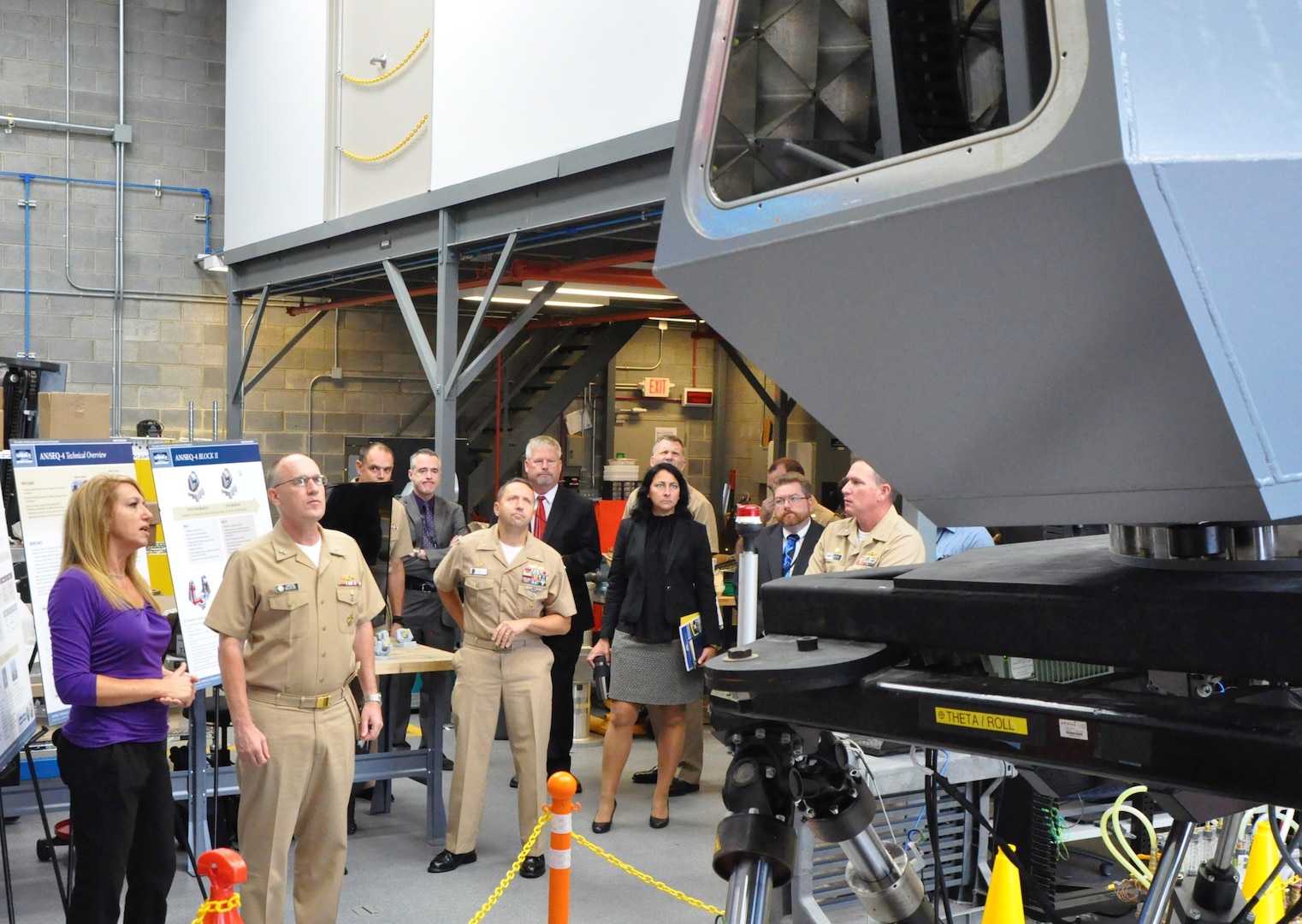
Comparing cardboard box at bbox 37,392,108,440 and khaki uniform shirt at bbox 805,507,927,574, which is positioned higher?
cardboard box at bbox 37,392,108,440

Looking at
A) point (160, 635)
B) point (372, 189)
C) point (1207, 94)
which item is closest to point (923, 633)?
point (1207, 94)

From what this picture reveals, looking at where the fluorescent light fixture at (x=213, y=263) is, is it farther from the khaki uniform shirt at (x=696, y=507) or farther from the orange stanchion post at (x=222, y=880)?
the orange stanchion post at (x=222, y=880)

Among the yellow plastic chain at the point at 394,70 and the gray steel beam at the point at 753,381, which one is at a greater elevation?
the yellow plastic chain at the point at 394,70

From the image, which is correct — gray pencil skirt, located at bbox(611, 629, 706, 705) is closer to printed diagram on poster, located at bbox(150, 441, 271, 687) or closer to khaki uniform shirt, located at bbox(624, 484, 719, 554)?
khaki uniform shirt, located at bbox(624, 484, 719, 554)

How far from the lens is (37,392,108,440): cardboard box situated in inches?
363

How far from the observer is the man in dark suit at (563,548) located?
6.64 metres

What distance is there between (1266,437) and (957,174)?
14.6 inches

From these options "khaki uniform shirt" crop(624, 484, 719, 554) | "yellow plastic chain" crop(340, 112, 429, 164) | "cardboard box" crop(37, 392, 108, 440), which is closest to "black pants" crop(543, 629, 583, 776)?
"khaki uniform shirt" crop(624, 484, 719, 554)

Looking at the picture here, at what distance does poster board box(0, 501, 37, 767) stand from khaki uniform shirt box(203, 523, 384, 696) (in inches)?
27.7

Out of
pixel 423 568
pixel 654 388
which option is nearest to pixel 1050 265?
pixel 423 568

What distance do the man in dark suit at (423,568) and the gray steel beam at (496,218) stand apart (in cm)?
167

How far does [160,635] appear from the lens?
4.09m

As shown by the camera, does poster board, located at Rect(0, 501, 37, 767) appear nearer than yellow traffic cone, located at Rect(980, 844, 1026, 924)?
No

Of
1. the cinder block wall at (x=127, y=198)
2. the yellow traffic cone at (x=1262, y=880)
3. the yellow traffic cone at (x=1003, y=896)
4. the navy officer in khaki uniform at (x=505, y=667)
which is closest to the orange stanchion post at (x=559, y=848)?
the yellow traffic cone at (x=1003, y=896)
